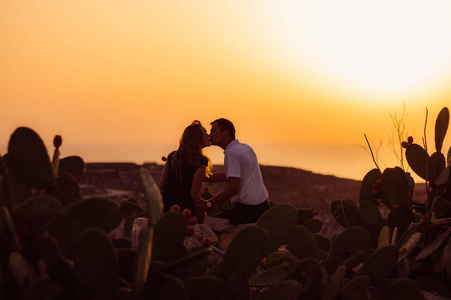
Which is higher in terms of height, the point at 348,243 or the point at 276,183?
the point at 348,243

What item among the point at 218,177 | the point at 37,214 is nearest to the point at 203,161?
the point at 218,177

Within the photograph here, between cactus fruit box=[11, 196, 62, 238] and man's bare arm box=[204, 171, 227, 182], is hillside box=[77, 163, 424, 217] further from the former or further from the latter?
cactus fruit box=[11, 196, 62, 238]

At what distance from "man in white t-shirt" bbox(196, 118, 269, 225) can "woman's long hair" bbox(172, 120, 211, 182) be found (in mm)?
265

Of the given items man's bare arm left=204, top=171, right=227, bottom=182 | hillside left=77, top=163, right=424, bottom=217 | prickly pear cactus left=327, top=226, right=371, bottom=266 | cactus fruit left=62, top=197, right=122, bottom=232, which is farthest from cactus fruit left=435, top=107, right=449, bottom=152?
hillside left=77, top=163, right=424, bottom=217

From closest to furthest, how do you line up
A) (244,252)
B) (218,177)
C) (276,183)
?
1. (244,252)
2. (218,177)
3. (276,183)

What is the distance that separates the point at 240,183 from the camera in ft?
15.6

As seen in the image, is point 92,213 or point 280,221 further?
point 280,221

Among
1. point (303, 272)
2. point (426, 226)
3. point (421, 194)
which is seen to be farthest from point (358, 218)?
point (421, 194)

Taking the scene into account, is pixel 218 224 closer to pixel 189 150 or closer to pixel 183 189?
pixel 183 189

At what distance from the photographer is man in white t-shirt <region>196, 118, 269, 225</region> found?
460 centimetres

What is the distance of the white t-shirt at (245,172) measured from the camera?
4707mm

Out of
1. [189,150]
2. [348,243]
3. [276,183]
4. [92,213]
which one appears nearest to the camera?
[92,213]

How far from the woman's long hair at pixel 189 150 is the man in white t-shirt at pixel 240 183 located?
10.4 inches

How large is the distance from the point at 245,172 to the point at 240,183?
11 centimetres
